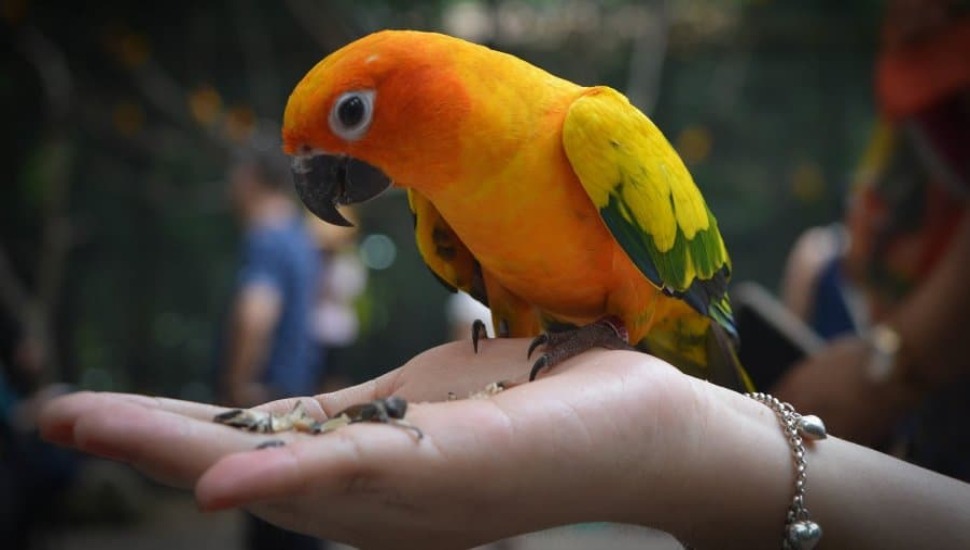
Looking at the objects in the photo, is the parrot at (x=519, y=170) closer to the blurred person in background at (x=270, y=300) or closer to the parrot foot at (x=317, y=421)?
the parrot foot at (x=317, y=421)

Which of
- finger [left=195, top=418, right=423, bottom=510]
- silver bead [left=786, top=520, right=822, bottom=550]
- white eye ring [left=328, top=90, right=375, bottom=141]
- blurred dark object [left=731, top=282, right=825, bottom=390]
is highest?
white eye ring [left=328, top=90, right=375, bottom=141]

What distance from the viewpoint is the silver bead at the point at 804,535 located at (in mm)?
932

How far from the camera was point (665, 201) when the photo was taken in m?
1.20

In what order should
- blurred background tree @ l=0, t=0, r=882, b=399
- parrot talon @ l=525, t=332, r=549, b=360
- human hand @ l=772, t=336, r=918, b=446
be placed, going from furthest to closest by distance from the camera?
blurred background tree @ l=0, t=0, r=882, b=399, human hand @ l=772, t=336, r=918, b=446, parrot talon @ l=525, t=332, r=549, b=360

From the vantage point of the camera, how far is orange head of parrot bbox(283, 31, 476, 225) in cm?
102

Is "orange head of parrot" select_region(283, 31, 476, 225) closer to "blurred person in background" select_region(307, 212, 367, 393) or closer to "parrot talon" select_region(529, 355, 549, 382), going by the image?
"parrot talon" select_region(529, 355, 549, 382)

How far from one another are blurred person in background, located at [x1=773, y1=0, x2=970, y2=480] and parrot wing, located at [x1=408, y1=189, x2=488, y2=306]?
0.52 meters

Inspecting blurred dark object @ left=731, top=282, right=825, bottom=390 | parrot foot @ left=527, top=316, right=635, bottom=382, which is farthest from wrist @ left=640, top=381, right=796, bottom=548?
blurred dark object @ left=731, top=282, right=825, bottom=390

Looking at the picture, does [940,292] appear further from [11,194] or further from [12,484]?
[11,194]

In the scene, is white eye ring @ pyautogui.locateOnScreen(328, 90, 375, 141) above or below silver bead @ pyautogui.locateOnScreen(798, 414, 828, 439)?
above

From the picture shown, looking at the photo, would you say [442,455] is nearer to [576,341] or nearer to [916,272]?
[576,341]

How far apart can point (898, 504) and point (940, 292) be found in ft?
1.64

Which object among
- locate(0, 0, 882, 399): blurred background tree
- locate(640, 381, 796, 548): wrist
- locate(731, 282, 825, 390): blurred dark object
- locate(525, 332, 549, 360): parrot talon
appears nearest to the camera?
locate(640, 381, 796, 548): wrist

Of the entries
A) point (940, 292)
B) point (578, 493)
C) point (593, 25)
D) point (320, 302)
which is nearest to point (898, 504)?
Result: point (578, 493)
